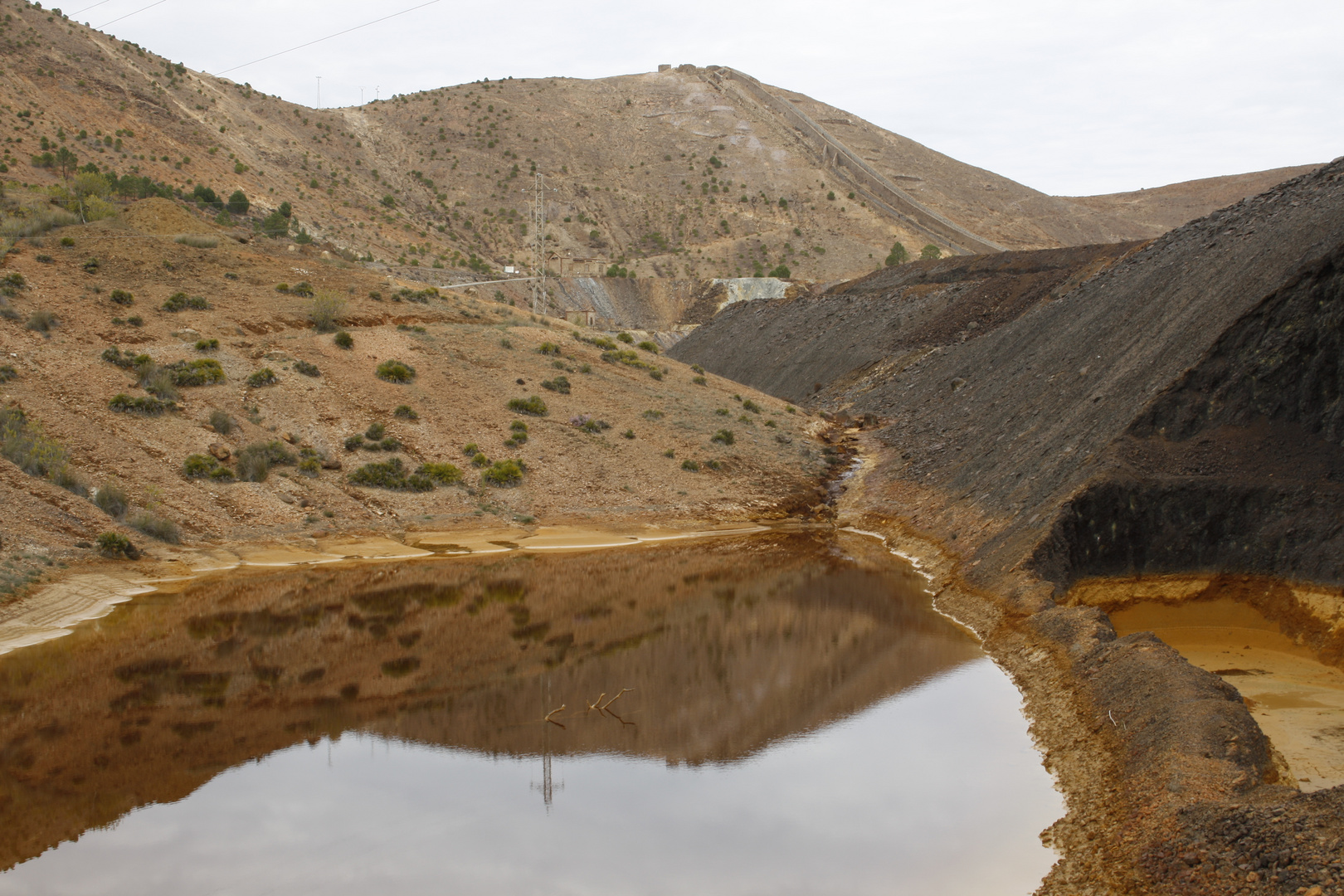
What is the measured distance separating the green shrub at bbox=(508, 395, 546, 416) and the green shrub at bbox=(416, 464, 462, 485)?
5.98 metres

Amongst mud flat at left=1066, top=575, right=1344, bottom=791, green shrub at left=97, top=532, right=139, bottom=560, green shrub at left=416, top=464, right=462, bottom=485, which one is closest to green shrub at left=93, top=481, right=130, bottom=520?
green shrub at left=97, top=532, right=139, bottom=560

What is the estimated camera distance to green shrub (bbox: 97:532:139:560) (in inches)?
923

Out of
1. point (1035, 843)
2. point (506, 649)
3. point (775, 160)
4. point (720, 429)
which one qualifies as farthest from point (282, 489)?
point (775, 160)

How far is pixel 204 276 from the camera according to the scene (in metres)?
42.1

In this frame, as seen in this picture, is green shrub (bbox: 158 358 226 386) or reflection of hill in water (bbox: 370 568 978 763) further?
green shrub (bbox: 158 358 226 386)

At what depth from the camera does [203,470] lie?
2942cm

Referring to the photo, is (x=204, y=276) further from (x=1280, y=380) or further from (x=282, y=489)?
(x=1280, y=380)

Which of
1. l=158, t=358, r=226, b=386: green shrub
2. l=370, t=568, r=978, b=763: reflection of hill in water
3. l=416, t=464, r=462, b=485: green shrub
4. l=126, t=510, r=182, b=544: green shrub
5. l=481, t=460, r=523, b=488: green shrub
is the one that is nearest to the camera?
l=370, t=568, r=978, b=763: reflection of hill in water

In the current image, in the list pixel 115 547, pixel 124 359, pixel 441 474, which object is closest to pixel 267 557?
pixel 115 547

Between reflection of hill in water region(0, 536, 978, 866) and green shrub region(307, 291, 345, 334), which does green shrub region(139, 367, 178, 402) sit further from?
reflection of hill in water region(0, 536, 978, 866)

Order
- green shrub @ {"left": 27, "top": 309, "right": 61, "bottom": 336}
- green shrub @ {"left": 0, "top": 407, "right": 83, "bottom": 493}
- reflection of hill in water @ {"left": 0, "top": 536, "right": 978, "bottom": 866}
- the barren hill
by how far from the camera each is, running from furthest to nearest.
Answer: the barren hill, green shrub @ {"left": 27, "top": 309, "right": 61, "bottom": 336}, green shrub @ {"left": 0, "top": 407, "right": 83, "bottom": 493}, reflection of hill in water @ {"left": 0, "top": 536, "right": 978, "bottom": 866}

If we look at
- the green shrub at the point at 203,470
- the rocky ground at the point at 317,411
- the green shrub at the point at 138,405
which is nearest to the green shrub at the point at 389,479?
the rocky ground at the point at 317,411

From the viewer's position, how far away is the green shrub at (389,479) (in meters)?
32.0

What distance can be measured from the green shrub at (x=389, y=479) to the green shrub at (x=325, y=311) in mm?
10623
